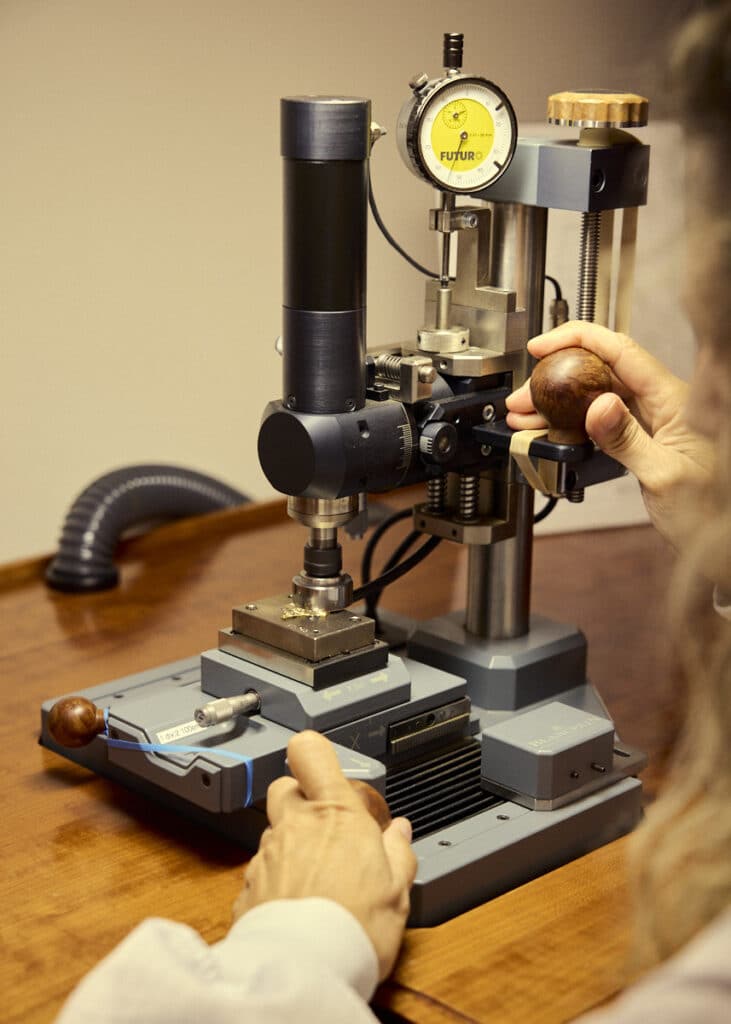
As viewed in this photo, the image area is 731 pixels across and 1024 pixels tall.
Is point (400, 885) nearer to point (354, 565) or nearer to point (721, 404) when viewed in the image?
point (721, 404)

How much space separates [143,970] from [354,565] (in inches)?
34.5

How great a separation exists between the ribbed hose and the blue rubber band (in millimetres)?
488

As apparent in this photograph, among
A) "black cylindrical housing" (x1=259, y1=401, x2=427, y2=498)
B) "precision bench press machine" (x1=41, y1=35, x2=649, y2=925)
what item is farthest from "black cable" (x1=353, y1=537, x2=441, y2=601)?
"black cylindrical housing" (x1=259, y1=401, x2=427, y2=498)

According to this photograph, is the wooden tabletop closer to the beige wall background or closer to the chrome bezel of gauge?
the beige wall background

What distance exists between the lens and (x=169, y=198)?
1878 mm

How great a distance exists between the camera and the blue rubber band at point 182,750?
3.28 ft

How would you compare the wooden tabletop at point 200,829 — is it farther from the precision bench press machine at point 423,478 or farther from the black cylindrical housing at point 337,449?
the black cylindrical housing at point 337,449

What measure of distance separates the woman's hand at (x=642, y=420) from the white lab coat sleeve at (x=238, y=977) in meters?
0.44

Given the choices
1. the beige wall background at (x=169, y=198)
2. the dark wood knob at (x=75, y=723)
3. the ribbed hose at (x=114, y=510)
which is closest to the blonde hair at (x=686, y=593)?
the dark wood knob at (x=75, y=723)

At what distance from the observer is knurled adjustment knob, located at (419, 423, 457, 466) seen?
3.59 feet

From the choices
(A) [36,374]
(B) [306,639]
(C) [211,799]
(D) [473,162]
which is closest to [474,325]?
(D) [473,162]

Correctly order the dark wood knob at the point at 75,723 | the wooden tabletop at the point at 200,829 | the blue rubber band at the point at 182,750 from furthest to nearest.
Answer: the dark wood knob at the point at 75,723 → the blue rubber band at the point at 182,750 → the wooden tabletop at the point at 200,829

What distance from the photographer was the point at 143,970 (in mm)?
748

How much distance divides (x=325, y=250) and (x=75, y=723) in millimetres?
410
